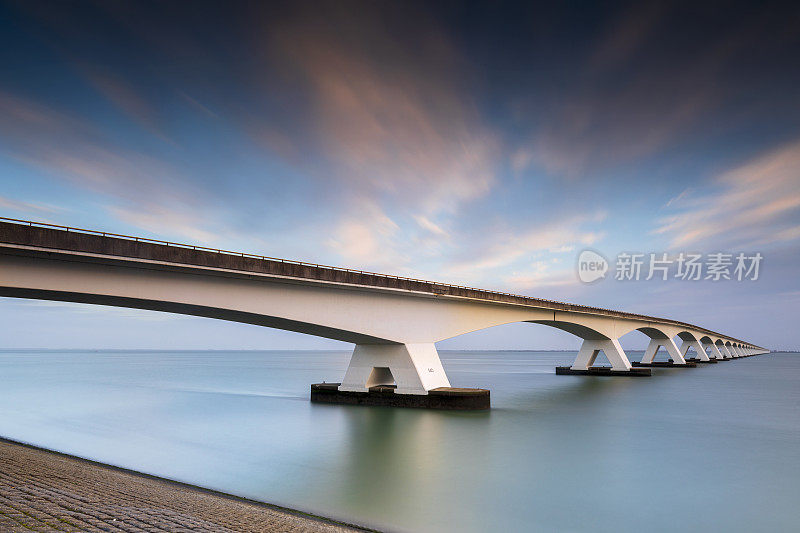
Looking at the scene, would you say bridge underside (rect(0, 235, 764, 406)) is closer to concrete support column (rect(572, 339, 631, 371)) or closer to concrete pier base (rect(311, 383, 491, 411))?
concrete pier base (rect(311, 383, 491, 411))

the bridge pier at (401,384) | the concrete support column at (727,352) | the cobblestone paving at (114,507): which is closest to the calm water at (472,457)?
the bridge pier at (401,384)

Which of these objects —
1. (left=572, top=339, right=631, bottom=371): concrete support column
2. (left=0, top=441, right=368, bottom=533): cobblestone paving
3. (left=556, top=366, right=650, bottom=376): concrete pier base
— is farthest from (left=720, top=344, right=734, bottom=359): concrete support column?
(left=0, top=441, right=368, bottom=533): cobblestone paving

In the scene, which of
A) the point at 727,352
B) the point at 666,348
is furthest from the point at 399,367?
the point at 727,352

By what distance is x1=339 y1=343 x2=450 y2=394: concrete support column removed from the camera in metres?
30.1

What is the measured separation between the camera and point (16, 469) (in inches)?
494

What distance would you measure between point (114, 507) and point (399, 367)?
71.8 feet

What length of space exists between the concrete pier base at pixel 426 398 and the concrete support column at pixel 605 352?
41.5 metres

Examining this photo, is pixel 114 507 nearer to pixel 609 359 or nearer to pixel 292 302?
pixel 292 302

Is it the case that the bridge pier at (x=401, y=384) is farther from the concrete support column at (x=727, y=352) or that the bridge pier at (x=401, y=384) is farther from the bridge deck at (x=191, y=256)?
the concrete support column at (x=727, y=352)

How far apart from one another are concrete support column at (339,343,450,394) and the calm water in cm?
181

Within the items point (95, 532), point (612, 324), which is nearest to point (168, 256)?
point (95, 532)

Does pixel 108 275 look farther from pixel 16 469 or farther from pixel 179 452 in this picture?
pixel 16 469

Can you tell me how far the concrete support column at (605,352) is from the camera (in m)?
65.9

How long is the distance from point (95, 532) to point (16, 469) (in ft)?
22.2
